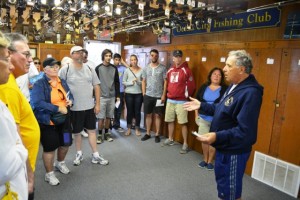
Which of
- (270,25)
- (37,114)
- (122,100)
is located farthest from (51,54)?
(270,25)

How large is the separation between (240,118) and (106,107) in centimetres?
273

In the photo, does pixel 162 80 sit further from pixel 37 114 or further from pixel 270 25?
pixel 37 114

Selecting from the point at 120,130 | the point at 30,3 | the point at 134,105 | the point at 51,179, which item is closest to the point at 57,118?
the point at 51,179

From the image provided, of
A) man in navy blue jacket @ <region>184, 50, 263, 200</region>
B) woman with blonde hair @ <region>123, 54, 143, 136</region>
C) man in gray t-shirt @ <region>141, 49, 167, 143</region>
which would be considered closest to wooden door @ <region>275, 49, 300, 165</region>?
man in navy blue jacket @ <region>184, 50, 263, 200</region>

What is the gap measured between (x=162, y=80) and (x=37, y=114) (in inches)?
88.3

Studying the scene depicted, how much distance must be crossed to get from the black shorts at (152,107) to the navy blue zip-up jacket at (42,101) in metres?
2.02

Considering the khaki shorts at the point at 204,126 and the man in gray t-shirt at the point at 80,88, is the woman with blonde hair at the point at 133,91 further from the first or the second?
the khaki shorts at the point at 204,126

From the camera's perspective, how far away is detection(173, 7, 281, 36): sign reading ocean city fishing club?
3076 millimetres

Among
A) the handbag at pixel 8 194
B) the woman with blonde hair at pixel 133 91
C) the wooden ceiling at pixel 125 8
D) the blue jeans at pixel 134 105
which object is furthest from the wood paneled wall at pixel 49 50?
the handbag at pixel 8 194

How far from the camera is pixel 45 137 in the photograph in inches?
86.7

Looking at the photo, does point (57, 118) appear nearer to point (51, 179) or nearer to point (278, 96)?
point (51, 179)

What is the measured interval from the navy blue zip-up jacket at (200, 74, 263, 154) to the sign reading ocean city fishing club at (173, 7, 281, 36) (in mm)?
2073

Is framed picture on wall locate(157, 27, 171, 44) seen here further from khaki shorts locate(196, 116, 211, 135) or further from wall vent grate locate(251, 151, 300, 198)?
wall vent grate locate(251, 151, 300, 198)

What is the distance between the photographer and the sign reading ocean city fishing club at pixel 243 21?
308 centimetres
